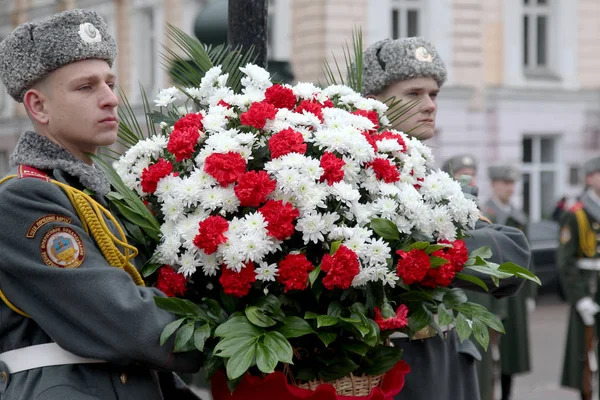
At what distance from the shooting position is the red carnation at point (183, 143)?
9.01 feet

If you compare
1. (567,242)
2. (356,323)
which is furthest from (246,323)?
(567,242)

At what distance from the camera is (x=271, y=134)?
279cm

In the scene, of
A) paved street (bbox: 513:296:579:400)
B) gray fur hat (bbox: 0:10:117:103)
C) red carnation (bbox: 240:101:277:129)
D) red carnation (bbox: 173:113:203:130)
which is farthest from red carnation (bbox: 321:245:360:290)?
paved street (bbox: 513:296:579:400)

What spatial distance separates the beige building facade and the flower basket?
14.5 metres

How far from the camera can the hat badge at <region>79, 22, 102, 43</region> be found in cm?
270

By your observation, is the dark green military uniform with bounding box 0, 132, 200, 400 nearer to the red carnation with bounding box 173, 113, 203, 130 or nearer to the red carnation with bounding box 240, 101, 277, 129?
the red carnation with bounding box 173, 113, 203, 130

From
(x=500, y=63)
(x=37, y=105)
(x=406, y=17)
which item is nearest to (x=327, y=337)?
(x=37, y=105)

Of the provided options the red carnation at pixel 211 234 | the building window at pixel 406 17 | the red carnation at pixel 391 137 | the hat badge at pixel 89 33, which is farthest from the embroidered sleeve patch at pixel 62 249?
the building window at pixel 406 17

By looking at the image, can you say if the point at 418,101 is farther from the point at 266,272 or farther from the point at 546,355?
the point at 546,355

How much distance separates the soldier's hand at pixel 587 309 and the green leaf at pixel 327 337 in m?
5.82

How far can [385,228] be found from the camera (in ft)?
8.75

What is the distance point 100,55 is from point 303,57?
1506cm

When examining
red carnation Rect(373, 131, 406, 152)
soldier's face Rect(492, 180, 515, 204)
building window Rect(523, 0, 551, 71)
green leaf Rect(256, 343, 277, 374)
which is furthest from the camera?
building window Rect(523, 0, 551, 71)

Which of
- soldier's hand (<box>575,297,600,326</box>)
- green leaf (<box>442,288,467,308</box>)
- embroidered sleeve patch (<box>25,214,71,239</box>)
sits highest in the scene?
embroidered sleeve patch (<box>25,214,71,239</box>)
